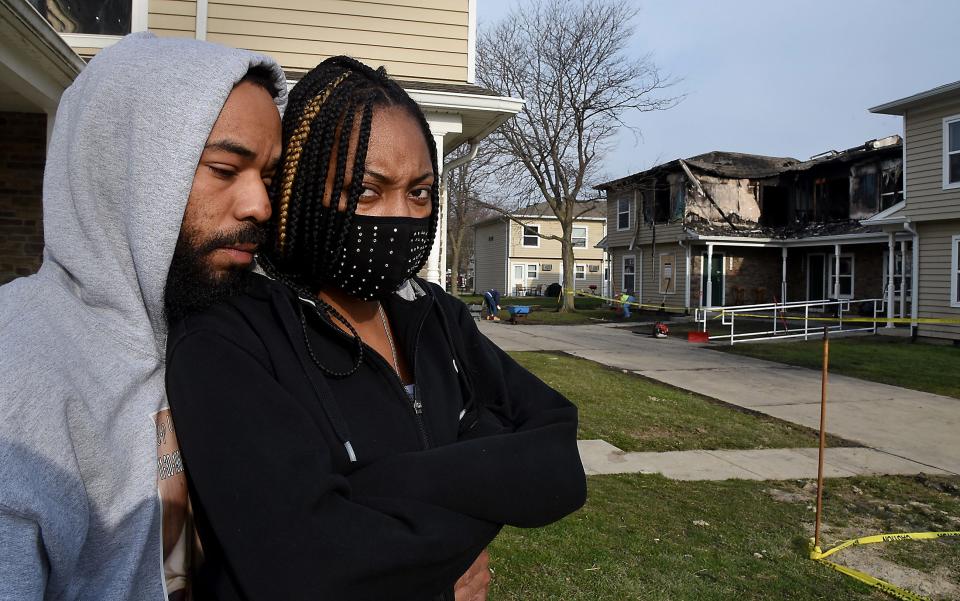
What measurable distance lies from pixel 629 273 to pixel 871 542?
2721 centimetres

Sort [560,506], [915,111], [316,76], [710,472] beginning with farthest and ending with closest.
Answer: [915,111], [710,472], [316,76], [560,506]

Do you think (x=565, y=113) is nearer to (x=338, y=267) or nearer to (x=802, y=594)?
(x=802, y=594)

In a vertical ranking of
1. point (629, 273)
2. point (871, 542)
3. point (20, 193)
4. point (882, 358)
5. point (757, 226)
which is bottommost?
point (871, 542)

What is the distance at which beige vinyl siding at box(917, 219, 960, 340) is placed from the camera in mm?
17453

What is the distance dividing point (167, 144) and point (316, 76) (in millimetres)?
495

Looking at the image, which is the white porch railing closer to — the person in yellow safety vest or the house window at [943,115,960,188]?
the person in yellow safety vest

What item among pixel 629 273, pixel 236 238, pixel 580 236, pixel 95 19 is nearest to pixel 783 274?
pixel 629 273

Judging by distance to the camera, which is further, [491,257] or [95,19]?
[491,257]

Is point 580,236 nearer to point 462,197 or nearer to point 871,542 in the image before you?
point 462,197

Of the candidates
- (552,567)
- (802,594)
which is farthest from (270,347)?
(802,594)

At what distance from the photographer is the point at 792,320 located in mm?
22094

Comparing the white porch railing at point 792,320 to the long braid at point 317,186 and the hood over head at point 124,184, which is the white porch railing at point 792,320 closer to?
the long braid at point 317,186

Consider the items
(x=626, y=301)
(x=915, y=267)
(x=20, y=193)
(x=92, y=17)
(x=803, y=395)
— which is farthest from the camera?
(x=626, y=301)

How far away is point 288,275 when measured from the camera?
146cm
